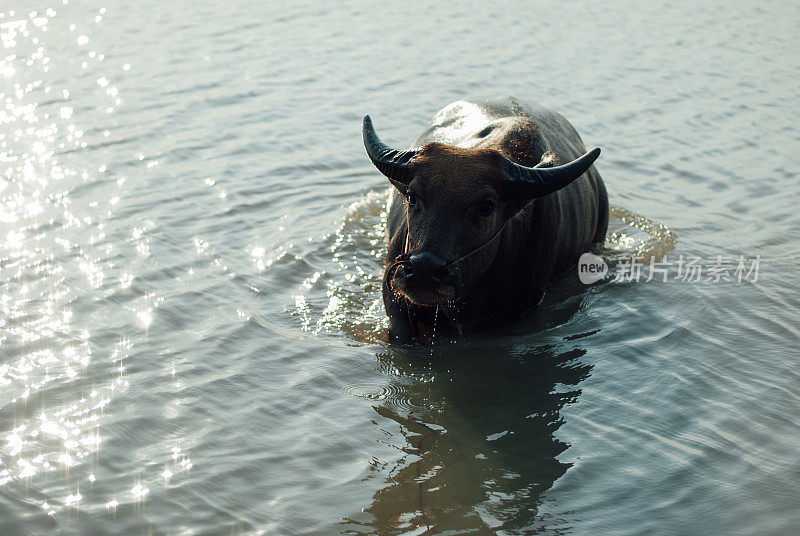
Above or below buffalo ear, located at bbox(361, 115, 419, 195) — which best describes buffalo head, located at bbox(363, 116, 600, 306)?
below

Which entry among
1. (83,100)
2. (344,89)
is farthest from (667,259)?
(83,100)

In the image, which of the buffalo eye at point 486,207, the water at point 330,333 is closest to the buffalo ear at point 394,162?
the buffalo eye at point 486,207

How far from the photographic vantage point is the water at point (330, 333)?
4434 mm

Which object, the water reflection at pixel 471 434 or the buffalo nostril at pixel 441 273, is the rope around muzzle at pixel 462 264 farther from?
the water reflection at pixel 471 434

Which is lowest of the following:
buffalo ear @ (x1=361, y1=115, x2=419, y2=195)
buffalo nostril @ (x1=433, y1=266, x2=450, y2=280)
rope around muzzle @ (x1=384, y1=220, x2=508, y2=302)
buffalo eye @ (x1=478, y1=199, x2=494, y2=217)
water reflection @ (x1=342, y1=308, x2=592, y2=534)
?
water reflection @ (x1=342, y1=308, x2=592, y2=534)

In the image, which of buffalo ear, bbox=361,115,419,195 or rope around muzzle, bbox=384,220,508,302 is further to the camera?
buffalo ear, bbox=361,115,419,195

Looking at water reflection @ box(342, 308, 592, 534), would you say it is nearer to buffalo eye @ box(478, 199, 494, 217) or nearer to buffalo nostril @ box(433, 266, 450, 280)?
buffalo nostril @ box(433, 266, 450, 280)

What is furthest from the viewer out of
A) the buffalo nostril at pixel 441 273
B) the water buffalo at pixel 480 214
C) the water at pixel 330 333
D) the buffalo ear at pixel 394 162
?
the buffalo ear at pixel 394 162

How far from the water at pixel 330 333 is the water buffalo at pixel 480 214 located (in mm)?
297

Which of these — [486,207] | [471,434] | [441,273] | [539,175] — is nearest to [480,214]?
[486,207]

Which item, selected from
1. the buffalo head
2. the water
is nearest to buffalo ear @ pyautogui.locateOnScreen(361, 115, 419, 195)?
the buffalo head

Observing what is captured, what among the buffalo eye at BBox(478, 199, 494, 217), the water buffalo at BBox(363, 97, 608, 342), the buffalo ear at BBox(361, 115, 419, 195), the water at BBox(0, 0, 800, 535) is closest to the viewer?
the water at BBox(0, 0, 800, 535)

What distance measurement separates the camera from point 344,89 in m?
12.1

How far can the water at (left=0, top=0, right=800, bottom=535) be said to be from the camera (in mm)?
4434
